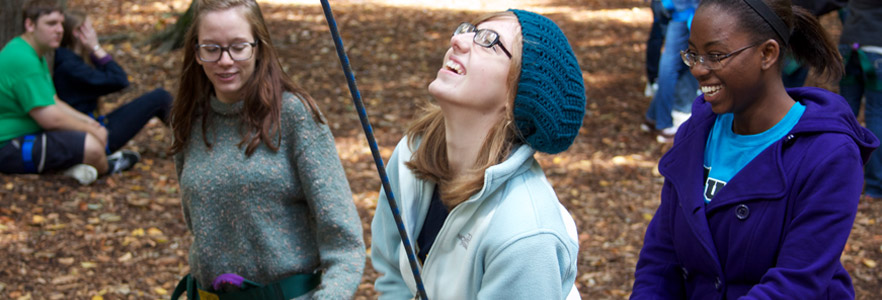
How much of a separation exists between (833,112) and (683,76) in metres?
5.28

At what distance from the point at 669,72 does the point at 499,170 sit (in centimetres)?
550

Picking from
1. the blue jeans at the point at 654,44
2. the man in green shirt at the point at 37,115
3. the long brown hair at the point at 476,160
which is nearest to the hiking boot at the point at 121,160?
the man in green shirt at the point at 37,115

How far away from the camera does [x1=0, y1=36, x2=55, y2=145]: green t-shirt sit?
6.25 meters

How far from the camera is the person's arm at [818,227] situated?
2160mm

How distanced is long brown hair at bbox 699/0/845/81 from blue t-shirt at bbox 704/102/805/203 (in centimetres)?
16

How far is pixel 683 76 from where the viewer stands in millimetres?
7426

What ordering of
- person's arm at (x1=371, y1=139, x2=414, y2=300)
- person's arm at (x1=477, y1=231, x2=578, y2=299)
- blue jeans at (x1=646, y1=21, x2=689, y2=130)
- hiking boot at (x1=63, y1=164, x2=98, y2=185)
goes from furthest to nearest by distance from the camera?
blue jeans at (x1=646, y1=21, x2=689, y2=130), hiking boot at (x1=63, y1=164, x2=98, y2=185), person's arm at (x1=371, y1=139, x2=414, y2=300), person's arm at (x1=477, y1=231, x2=578, y2=299)

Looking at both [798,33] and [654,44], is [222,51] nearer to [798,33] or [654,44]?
[798,33]

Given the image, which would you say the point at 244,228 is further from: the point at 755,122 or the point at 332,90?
the point at 332,90

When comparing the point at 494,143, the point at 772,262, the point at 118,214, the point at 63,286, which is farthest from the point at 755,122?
the point at 118,214

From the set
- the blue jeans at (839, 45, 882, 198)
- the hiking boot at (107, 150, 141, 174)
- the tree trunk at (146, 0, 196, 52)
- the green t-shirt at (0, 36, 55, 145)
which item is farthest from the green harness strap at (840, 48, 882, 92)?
the tree trunk at (146, 0, 196, 52)

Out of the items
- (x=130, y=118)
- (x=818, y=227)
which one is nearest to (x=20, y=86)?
(x=130, y=118)

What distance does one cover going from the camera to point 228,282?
9.20 feet

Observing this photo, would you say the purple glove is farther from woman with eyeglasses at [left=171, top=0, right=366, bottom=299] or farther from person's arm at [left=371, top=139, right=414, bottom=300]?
person's arm at [left=371, top=139, right=414, bottom=300]
